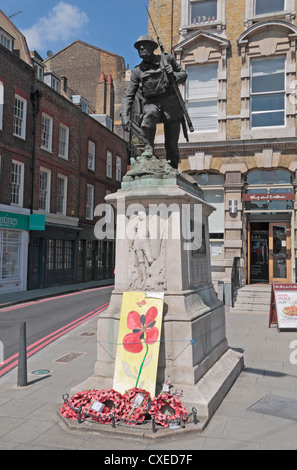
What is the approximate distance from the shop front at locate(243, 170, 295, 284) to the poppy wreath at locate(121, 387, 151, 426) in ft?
42.8

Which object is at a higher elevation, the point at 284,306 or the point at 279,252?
the point at 279,252

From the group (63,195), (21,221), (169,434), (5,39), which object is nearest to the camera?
(169,434)

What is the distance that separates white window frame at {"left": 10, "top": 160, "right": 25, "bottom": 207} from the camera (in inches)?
818

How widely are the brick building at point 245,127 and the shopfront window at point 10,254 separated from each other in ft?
29.2

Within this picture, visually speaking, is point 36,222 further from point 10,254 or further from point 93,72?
point 93,72

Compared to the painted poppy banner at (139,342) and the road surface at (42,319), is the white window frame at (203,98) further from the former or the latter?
the painted poppy banner at (139,342)

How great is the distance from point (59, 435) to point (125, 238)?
104 inches

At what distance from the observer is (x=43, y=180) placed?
2353 centimetres

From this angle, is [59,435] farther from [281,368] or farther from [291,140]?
[291,140]

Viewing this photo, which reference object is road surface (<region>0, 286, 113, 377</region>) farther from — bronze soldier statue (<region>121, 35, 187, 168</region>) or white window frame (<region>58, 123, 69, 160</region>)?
white window frame (<region>58, 123, 69, 160</region>)

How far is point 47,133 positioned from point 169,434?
22.0 metres

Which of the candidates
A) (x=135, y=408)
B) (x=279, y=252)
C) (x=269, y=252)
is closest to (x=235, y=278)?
(x=269, y=252)

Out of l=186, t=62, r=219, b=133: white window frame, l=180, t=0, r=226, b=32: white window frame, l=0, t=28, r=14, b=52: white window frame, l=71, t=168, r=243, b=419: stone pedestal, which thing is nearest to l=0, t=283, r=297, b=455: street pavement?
l=71, t=168, r=243, b=419: stone pedestal

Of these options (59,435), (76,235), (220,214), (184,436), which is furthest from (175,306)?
(76,235)
